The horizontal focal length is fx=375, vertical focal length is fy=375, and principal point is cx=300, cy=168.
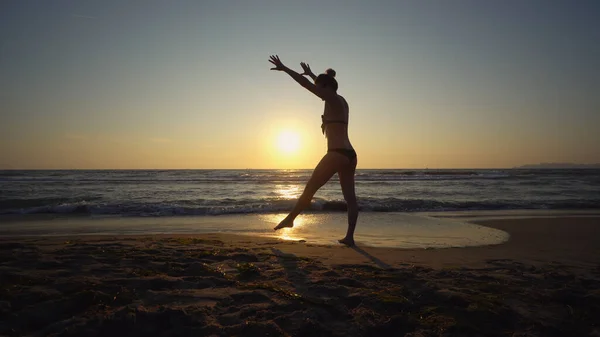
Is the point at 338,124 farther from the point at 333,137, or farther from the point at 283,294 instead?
the point at 283,294

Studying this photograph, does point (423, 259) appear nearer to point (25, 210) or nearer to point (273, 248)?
point (273, 248)

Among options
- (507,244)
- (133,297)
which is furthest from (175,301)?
(507,244)

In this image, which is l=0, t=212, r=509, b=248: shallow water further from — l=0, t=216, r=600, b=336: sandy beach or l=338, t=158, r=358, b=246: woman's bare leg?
l=0, t=216, r=600, b=336: sandy beach

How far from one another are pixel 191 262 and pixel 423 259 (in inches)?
107

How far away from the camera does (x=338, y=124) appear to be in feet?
16.6

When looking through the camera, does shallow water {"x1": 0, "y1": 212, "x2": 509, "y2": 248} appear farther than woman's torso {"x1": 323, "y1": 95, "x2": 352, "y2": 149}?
Yes

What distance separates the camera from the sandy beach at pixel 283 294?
227 centimetres

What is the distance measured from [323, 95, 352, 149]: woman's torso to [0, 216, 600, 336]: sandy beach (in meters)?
1.49

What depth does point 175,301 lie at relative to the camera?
262 cm

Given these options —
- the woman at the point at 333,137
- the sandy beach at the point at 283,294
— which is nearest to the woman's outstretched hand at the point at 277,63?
the woman at the point at 333,137

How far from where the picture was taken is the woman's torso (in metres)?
5.04

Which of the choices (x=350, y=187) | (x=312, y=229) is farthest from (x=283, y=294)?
(x=312, y=229)

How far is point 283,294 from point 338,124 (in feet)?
9.16

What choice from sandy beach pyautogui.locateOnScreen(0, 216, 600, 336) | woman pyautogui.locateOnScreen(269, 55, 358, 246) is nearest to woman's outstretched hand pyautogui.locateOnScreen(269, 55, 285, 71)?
woman pyautogui.locateOnScreen(269, 55, 358, 246)
